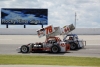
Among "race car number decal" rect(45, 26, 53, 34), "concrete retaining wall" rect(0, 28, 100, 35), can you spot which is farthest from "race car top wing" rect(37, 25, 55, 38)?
"concrete retaining wall" rect(0, 28, 100, 35)

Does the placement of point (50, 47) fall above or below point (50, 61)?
above

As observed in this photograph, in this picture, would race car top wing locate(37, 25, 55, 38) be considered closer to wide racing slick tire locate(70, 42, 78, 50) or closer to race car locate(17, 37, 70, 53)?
race car locate(17, 37, 70, 53)

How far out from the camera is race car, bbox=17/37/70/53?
25903mm

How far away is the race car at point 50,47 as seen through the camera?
25.9 metres

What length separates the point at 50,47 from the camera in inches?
1036

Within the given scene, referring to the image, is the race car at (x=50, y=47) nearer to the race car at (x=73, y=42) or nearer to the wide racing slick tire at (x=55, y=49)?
the wide racing slick tire at (x=55, y=49)

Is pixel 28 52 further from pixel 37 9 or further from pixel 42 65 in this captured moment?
pixel 37 9

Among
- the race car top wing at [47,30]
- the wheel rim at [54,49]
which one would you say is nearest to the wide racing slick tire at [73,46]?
the race car top wing at [47,30]

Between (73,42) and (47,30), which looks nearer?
(47,30)

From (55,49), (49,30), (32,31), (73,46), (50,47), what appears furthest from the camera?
(32,31)

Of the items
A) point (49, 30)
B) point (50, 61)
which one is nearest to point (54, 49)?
point (49, 30)

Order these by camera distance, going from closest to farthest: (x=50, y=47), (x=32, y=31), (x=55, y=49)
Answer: (x=55, y=49), (x=50, y=47), (x=32, y=31)

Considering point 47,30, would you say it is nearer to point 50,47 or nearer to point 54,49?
point 50,47

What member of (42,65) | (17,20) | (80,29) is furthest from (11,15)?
(42,65)
